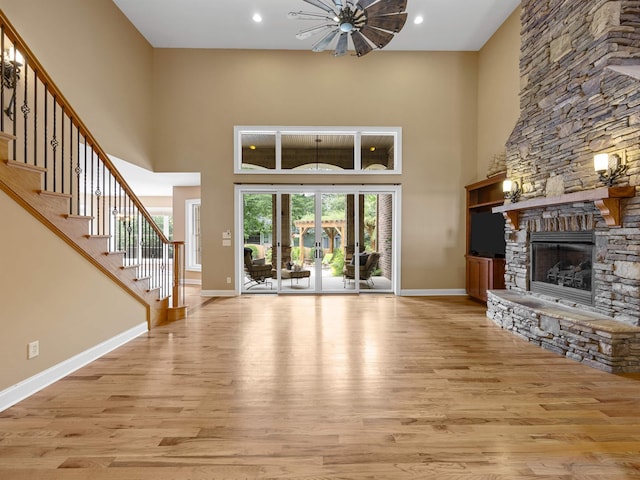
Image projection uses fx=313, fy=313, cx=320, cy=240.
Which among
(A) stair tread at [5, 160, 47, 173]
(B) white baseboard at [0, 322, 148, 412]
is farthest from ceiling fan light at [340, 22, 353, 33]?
(B) white baseboard at [0, 322, 148, 412]

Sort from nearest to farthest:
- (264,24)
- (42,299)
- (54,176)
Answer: (42,299) < (54,176) < (264,24)

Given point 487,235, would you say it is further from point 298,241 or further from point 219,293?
point 219,293

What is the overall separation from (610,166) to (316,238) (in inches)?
198

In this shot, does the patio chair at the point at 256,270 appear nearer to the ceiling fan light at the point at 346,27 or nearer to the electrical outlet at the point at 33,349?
the electrical outlet at the point at 33,349

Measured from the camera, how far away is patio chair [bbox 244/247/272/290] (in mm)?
7051

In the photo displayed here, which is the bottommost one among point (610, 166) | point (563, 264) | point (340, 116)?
point (563, 264)

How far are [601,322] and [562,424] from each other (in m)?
1.68

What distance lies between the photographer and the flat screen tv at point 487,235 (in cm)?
573

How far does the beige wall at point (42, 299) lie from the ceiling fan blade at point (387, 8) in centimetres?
424

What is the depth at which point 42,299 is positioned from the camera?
9.11 ft

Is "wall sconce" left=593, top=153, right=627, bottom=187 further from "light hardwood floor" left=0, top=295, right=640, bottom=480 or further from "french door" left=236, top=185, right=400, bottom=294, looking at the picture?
"french door" left=236, top=185, right=400, bottom=294

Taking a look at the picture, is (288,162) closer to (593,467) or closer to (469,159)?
(469,159)

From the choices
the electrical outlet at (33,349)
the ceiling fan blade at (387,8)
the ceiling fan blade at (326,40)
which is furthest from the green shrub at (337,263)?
the electrical outlet at (33,349)

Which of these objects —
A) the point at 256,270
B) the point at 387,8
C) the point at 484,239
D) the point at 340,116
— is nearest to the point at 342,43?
the point at 387,8
